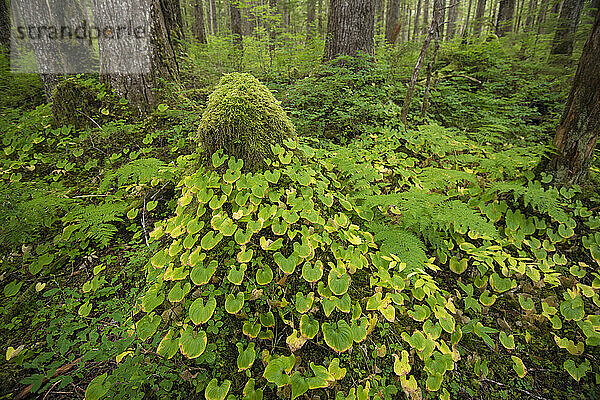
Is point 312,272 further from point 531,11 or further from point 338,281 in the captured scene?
point 531,11

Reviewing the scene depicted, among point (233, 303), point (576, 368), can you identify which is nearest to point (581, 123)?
point (576, 368)

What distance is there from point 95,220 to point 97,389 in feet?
5.00

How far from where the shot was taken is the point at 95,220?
2449mm

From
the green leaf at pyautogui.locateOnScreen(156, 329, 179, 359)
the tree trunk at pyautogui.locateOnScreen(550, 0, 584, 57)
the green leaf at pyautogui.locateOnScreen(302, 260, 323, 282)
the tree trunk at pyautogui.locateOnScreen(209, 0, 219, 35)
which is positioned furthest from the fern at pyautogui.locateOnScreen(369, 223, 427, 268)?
the tree trunk at pyautogui.locateOnScreen(209, 0, 219, 35)

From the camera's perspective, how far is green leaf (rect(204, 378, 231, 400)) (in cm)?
150

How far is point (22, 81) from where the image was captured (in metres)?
5.93

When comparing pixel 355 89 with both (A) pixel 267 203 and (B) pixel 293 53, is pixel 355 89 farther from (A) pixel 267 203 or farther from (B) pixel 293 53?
(A) pixel 267 203

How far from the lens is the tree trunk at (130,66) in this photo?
365 centimetres

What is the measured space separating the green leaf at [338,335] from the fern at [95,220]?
199 centimetres

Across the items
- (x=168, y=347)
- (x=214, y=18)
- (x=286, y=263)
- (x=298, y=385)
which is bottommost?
(x=298, y=385)

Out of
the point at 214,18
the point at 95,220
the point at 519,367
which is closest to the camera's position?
the point at 519,367

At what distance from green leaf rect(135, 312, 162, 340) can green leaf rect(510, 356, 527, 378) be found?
2590 mm

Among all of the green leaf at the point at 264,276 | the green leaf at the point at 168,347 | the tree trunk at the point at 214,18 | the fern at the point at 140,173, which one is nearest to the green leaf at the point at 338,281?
the green leaf at the point at 264,276

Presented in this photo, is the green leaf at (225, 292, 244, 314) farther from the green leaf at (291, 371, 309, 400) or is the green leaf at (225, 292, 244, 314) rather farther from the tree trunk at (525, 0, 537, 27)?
the tree trunk at (525, 0, 537, 27)
